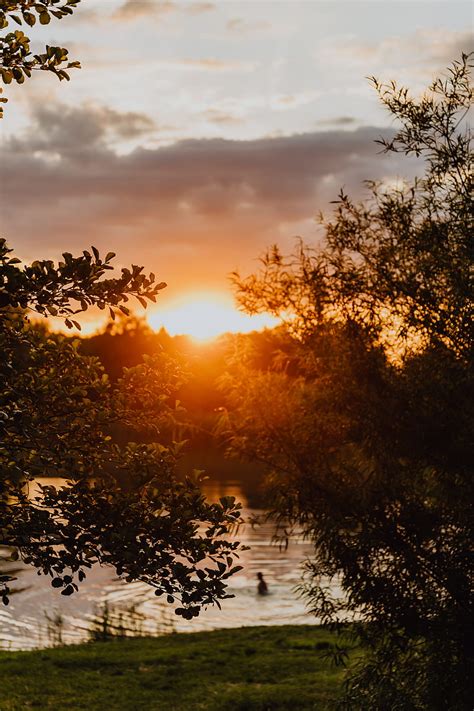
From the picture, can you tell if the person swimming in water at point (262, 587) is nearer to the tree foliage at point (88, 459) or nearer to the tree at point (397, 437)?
the tree at point (397, 437)

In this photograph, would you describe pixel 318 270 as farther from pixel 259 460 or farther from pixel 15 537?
pixel 15 537

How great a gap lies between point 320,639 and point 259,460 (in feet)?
32.8

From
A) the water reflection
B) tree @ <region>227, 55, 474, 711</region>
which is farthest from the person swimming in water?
tree @ <region>227, 55, 474, 711</region>

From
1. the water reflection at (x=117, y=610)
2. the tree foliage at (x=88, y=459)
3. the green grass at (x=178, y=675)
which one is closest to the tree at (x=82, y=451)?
the tree foliage at (x=88, y=459)

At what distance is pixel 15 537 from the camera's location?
6035 millimetres

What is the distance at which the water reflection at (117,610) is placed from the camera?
2264 centimetres

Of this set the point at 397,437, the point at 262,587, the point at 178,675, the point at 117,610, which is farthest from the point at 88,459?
the point at 262,587

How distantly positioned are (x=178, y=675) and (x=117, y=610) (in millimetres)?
8127

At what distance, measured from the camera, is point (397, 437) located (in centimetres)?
1169

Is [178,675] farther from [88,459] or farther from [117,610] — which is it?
[88,459]

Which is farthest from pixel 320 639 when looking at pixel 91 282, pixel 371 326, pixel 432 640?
pixel 91 282

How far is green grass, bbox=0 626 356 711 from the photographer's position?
15.1 metres

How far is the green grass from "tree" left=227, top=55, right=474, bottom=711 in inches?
91.1

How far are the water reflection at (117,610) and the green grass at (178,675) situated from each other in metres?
2.01
